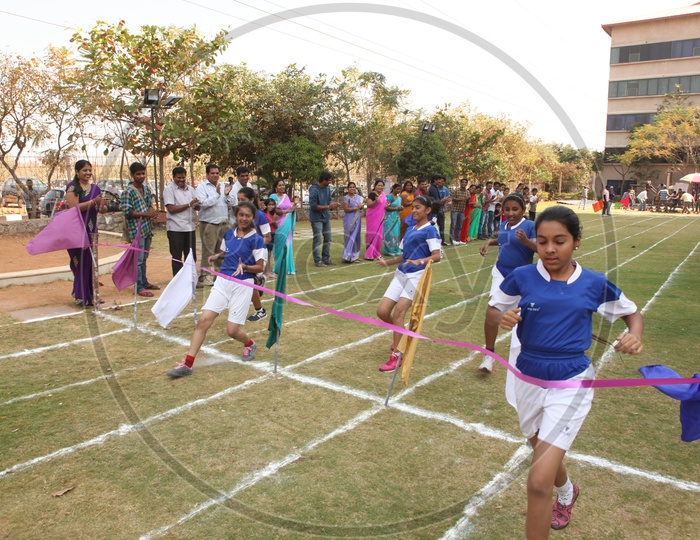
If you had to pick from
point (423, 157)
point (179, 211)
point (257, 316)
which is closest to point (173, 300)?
point (257, 316)

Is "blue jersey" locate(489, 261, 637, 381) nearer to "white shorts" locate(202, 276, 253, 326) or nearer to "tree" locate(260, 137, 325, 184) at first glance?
"white shorts" locate(202, 276, 253, 326)

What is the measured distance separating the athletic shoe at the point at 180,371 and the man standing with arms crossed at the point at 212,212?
178 inches

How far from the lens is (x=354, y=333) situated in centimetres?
722

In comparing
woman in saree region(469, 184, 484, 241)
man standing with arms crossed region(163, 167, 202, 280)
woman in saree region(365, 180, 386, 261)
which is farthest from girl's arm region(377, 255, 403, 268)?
woman in saree region(469, 184, 484, 241)

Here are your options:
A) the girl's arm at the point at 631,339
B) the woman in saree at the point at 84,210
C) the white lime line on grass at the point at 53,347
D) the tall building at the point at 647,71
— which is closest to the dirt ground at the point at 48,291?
the woman in saree at the point at 84,210

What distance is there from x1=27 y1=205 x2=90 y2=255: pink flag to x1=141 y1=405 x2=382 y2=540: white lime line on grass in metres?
5.16

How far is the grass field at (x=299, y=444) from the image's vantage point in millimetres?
3246

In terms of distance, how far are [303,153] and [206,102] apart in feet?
19.8

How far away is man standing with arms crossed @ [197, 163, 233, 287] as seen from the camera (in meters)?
9.65

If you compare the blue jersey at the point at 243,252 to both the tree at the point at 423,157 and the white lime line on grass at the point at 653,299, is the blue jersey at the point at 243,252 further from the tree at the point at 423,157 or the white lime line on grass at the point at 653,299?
the tree at the point at 423,157

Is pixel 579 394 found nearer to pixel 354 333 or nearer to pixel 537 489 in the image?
pixel 537 489

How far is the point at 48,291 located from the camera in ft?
30.5

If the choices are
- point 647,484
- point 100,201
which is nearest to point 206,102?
point 100,201

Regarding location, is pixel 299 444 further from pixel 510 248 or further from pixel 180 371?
pixel 510 248
